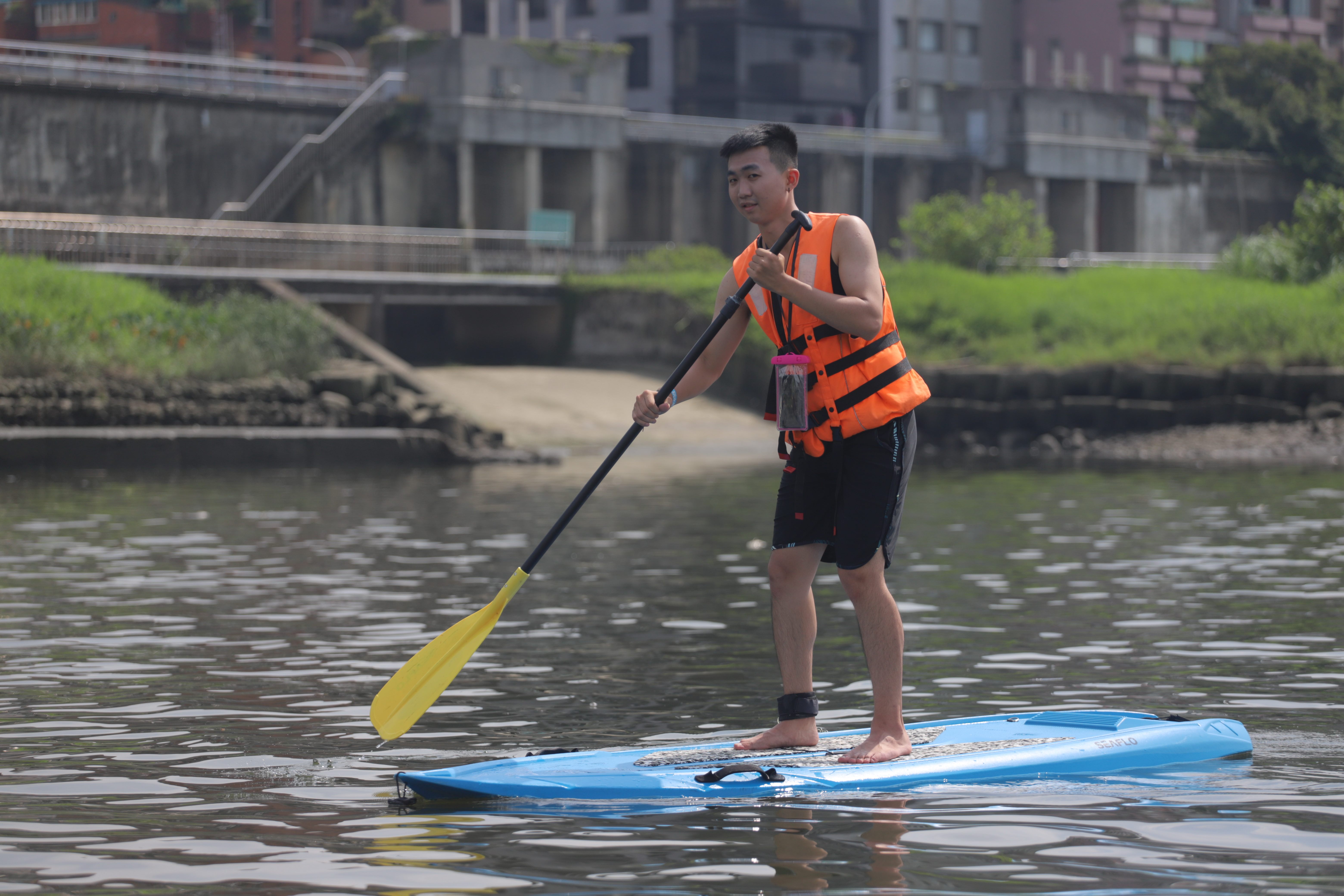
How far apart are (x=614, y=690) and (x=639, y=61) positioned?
212 ft

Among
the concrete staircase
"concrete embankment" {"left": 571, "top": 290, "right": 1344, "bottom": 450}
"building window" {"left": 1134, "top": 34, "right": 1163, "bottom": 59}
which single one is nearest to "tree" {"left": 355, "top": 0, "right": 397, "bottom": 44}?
the concrete staircase

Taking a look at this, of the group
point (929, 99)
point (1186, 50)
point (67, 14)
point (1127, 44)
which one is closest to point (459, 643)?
point (67, 14)

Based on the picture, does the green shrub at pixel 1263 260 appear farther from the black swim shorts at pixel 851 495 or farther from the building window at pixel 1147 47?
the building window at pixel 1147 47

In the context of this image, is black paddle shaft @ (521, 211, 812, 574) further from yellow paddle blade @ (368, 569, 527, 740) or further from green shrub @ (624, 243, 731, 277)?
green shrub @ (624, 243, 731, 277)

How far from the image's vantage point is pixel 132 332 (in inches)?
1062

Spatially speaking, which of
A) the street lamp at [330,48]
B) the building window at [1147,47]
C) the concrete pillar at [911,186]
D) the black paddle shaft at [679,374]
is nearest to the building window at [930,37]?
the building window at [1147,47]

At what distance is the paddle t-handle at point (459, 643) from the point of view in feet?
21.4

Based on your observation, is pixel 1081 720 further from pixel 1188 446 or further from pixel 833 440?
pixel 1188 446

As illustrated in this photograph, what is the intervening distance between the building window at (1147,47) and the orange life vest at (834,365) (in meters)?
74.4

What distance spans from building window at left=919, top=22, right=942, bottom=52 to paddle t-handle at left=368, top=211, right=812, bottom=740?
69.7m

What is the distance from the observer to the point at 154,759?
21.9 feet

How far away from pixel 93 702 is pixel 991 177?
176 feet

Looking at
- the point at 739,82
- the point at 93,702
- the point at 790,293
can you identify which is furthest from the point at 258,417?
the point at 739,82

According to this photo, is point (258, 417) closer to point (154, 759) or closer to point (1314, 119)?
point (154, 759)
